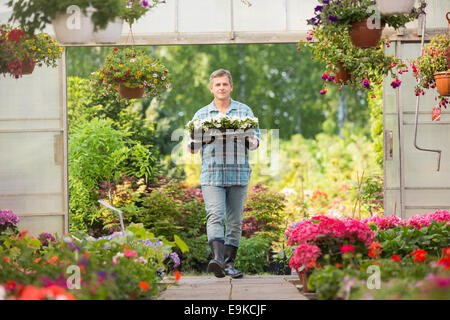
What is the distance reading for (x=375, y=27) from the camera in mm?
3895

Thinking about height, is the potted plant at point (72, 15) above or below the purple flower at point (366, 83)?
above

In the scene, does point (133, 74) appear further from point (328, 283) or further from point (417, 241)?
point (328, 283)

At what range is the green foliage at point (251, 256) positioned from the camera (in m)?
6.11

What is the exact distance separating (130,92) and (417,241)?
2635mm

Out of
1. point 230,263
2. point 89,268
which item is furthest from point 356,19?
point 89,268

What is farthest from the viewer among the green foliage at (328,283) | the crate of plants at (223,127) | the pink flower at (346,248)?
the crate of plants at (223,127)

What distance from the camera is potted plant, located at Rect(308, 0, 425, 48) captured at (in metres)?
3.88

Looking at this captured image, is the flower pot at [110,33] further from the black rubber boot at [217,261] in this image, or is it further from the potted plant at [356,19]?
the black rubber boot at [217,261]

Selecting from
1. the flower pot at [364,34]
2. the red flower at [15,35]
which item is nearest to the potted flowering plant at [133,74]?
the red flower at [15,35]

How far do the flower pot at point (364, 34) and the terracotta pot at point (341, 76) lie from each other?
46 centimetres

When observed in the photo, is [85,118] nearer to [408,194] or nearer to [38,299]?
[408,194]

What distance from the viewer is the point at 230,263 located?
450 cm

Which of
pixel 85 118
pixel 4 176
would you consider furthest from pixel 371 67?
pixel 85 118
